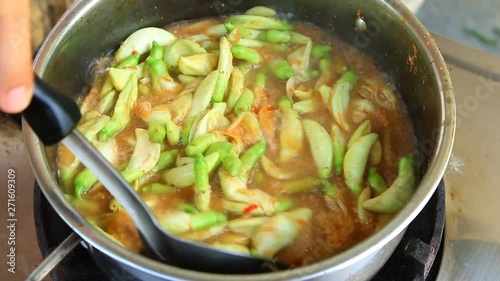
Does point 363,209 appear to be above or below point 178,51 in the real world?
below

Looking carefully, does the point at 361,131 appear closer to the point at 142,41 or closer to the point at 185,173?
the point at 185,173

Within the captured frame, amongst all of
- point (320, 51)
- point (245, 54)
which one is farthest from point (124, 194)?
point (320, 51)

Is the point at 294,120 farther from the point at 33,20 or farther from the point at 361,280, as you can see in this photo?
the point at 33,20

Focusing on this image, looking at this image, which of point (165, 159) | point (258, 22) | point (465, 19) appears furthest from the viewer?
point (465, 19)

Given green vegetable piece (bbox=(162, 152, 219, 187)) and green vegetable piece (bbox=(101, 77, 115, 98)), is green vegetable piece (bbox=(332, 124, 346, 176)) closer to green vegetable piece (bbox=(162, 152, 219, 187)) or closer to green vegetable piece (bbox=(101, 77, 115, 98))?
green vegetable piece (bbox=(162, 152, 219, 187))

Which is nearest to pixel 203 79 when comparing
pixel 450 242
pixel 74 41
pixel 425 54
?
pixel 74 41

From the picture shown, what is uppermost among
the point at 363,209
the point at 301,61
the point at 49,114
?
the point at 49,114

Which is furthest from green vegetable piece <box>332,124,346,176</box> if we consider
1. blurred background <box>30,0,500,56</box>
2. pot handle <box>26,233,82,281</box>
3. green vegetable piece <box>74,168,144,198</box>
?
blurred background <box>30,0,500,56</box>
